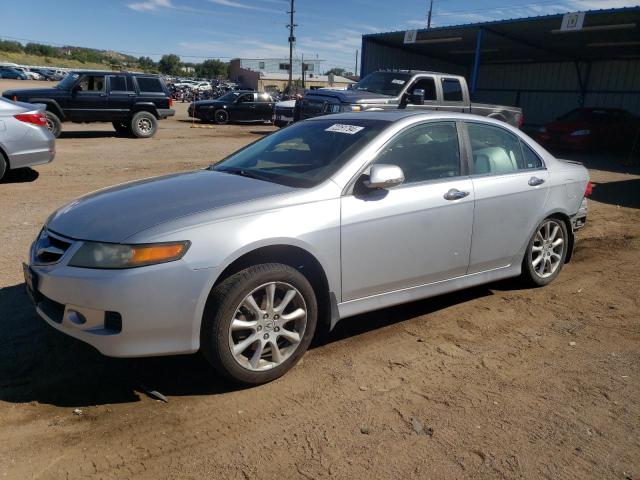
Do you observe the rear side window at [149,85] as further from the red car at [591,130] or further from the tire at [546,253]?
the tire at [546,253]

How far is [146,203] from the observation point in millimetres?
3293

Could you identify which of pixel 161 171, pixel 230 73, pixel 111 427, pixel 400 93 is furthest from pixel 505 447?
pixel 230 73

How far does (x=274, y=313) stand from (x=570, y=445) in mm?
1719

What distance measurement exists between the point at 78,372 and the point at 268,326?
123 cm

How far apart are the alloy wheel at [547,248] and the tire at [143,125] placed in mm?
13941

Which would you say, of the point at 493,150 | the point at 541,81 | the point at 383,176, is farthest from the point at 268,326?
the point at 541,81

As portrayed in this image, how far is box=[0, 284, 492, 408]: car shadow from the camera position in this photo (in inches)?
121

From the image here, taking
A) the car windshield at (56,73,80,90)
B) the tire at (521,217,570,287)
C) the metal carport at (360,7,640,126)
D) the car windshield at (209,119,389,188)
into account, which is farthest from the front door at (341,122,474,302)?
the metal carport at (360,7,640,126)

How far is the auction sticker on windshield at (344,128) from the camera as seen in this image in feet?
13.0

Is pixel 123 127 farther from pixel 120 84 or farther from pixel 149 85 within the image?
pixel 149 85

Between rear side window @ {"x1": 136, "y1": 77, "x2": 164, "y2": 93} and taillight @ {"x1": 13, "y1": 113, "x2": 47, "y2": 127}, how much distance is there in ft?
25.7

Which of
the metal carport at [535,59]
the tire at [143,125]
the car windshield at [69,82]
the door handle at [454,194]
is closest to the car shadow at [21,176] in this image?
the car windshield at [69,82]

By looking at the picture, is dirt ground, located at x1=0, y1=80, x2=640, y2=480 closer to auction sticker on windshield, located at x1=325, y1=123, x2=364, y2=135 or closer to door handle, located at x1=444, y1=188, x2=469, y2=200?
door handle, located at x1=444, y1=188, x2=469, y2=200

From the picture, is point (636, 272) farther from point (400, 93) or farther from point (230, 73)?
point (230, 73)
